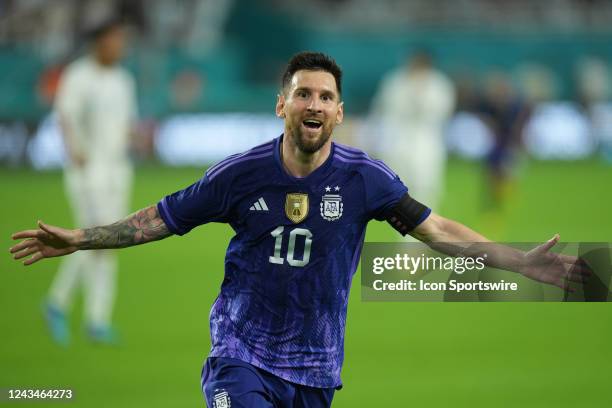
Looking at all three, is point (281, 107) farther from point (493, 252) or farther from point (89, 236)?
point (493, 252)

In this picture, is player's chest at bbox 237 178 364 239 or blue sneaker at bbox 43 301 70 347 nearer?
player's chest at bbox 237 178 364 239

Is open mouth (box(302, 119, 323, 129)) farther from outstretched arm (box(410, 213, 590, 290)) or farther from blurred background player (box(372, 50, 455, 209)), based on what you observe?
blurred background player (box(372, 50, 455, 209))

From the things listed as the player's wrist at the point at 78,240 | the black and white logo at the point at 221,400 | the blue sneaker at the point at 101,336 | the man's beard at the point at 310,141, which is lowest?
the black and white logo at the point at 221,400

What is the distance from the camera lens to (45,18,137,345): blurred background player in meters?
10.6

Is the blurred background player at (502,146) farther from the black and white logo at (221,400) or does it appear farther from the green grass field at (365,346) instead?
the black and white logo at (221,400)

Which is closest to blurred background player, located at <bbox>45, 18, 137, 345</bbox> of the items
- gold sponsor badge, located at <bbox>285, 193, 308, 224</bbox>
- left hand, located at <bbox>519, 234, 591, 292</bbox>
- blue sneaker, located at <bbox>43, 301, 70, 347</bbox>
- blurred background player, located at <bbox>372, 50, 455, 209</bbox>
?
blue sneaker, located at <bbox>43, 301, 70, 347</bbox>

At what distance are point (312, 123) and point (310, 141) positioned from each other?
8 cm

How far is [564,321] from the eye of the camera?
11656 millimetres

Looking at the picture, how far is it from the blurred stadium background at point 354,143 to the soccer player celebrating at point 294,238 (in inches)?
133

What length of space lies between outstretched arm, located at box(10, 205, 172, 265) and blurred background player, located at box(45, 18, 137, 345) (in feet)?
18.1

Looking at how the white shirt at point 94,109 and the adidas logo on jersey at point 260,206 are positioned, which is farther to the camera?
the white shirt at point 94,109

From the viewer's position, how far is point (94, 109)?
35.3 feet

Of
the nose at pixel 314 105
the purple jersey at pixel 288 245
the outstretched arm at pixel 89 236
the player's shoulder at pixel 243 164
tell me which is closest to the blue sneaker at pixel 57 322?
the outstretched arm at pixel 89 236

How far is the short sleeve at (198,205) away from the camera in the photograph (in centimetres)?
504
